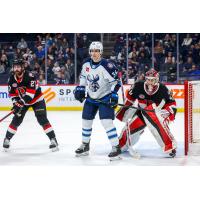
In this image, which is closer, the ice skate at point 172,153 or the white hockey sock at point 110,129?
the white hockey sock at point 110,129

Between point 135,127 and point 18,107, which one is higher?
point 18,107

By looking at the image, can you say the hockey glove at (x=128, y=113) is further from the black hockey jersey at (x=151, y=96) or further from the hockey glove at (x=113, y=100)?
the hockey glove at (x=113, y=100)

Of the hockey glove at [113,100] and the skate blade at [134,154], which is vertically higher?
the hockey glove at [113,100]

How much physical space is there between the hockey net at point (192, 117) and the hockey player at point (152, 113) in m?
0.15

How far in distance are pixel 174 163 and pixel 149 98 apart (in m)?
0.66

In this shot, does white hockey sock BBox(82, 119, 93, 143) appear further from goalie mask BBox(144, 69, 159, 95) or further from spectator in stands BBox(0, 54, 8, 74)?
spectator in stands BBox(0, 54, 8, 74)

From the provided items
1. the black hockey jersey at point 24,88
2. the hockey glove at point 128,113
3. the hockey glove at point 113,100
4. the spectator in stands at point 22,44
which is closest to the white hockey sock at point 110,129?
the hockey glove at point 113,100

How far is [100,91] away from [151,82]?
18.5 inches

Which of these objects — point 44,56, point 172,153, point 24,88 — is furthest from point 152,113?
point 44,56

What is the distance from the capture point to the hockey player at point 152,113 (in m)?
4.03

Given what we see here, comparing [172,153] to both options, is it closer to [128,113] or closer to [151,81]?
[128,113]

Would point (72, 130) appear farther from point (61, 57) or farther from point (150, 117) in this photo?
point (61, 57)

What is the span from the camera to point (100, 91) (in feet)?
13.1

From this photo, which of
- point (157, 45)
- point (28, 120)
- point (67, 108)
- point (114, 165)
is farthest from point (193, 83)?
point (157, 45)
